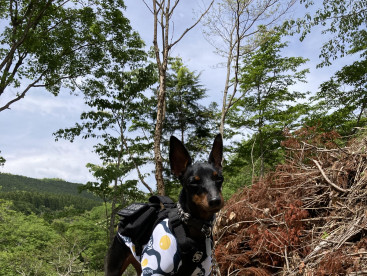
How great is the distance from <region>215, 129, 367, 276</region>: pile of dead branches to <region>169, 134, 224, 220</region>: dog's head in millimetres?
1815

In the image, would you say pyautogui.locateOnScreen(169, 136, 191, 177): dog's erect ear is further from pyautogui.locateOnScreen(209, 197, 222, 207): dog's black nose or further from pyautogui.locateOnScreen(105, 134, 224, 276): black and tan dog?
pyautogui.locateOnScreen(209, 197, 222, 207): dog's black nose

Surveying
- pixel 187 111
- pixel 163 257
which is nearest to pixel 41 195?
pixel 187 111

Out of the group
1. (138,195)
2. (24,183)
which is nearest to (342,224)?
(138,195)

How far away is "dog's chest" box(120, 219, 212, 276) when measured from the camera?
7.11ft

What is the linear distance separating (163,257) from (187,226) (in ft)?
0.89

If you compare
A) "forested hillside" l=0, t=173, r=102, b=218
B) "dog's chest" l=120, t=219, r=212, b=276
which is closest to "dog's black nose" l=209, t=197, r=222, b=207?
"dog's chest" l=120, t=219, r=212, b=276

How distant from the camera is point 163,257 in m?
2.17

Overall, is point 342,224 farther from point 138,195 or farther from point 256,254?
point 138,195

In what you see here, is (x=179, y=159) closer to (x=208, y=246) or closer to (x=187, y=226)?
(x=187, y=226)

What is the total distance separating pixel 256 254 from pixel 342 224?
1.11 meters

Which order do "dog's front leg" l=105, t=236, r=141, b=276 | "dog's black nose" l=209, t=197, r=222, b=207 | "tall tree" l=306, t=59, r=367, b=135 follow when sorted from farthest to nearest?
1. "tall tree" l=306, t=59, r=367, b=135
2. "dog's front leg" l=105, t=236, r=141, b=276
3. "dog's black nose" l=209, t=197, r=222, b=207

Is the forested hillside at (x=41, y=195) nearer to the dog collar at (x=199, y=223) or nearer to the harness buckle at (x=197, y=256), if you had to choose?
the harness buckle at (x=197, y=256)

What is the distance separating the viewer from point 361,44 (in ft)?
49.6

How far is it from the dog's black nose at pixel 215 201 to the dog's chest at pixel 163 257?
469 millimetres
